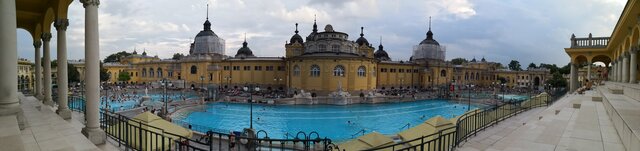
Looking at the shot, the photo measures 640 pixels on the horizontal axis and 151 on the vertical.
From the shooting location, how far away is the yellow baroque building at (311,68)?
148 ft

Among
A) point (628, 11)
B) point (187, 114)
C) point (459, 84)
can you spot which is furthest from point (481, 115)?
point (459, 84)

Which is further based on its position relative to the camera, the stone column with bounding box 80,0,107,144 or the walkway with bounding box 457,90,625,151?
the stone column with bounding box 80,0,107,144

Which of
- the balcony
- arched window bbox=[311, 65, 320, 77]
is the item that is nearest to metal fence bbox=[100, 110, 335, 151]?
the balcony

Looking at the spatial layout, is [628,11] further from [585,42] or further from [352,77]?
[352,77]

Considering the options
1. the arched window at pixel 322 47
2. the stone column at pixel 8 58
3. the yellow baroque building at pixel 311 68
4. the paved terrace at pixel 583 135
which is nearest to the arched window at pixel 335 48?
the yellow baroque building at pixel 311 68

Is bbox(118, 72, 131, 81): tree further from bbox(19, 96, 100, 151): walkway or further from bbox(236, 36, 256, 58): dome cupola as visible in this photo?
bbox(19, 96, 100, 151): walkway

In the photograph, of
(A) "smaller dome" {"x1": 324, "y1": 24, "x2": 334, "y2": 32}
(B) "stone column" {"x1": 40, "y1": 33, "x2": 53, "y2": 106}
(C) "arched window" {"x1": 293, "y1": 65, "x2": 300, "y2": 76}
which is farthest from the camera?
(A) "smaller dome" {"x1": 324, "y1": 24, "x2": 334, "y2": 32}

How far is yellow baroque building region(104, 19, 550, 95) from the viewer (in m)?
45.2

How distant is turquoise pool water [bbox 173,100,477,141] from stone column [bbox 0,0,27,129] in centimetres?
1464

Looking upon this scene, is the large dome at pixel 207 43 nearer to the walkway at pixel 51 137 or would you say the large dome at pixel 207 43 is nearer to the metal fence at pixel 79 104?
the metal fence at pixel 79 104

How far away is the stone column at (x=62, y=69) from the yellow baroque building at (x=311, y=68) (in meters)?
35.5

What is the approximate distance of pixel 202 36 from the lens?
61.2 meters

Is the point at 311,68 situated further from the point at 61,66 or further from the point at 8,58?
the point at 8,58

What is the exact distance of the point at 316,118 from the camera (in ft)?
99.0
